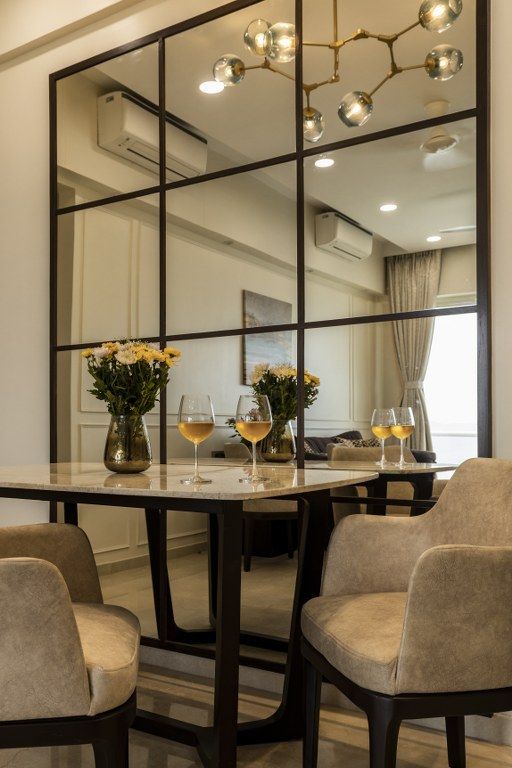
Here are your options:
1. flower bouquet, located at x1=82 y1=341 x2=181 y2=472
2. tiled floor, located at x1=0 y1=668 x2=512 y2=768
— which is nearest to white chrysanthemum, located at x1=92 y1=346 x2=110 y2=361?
flower bouquet, located at x1=82 y1=341 x2=181 y2=472

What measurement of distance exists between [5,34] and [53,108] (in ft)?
1.73

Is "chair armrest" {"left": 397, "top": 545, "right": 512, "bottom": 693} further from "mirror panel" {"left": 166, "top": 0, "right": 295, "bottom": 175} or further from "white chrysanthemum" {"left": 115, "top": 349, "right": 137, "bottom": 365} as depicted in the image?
"mirror panel" {"left": 166, "top": 0, "right": 295, "bottom": 175}

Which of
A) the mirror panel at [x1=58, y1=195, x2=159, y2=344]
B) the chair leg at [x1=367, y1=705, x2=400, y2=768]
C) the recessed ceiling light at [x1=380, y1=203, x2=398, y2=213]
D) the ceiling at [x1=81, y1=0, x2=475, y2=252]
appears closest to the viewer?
the chair leg at [x1=367, y1=705, x2=400, y2=768]

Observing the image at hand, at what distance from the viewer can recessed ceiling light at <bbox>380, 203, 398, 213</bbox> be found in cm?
242

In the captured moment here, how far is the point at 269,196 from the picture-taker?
2693 millimetres

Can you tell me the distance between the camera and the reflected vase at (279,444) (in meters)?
2.56

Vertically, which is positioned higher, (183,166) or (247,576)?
(183,166)

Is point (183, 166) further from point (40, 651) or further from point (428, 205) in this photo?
point (40, 651)

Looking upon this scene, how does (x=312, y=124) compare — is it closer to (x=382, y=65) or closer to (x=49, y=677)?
(x=382, y=65)

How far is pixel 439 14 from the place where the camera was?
232 cm

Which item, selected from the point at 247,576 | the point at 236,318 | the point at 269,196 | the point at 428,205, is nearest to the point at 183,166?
the point at 269,196

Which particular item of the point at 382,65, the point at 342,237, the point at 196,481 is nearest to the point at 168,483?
the point at 196,481

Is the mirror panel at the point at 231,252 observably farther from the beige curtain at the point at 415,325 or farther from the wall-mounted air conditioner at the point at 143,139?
the beige curtain at the point at 415,325

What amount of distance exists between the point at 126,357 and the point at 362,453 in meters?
0.86
